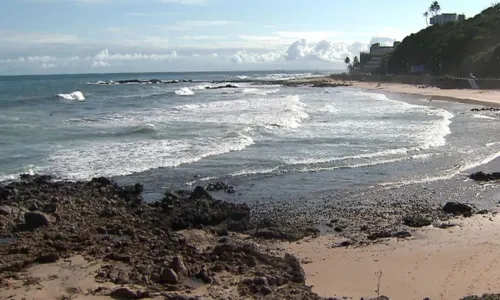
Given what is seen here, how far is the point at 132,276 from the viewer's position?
27.1ft

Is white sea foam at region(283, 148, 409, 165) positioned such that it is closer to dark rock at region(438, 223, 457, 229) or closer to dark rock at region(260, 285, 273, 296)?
dark rock at region(438, 223, 457, 229)

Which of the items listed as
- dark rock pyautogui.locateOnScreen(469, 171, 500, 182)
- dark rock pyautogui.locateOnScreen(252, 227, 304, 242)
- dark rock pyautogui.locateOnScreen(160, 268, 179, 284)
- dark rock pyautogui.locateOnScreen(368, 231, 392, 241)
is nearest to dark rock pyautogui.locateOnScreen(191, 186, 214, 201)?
dark rock pyautogui.locateOnScreen(252, 227, 304, 242)

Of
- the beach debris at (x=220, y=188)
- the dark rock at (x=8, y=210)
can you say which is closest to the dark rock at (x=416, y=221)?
the beach debris at (x=220, y=188)

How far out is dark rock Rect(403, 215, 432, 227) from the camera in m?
11.4

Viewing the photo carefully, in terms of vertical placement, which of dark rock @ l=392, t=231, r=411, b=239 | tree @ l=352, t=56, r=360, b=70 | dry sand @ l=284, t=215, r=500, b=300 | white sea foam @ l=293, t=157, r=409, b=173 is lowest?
dry sand @ l=284, t=215, r=500, b=300

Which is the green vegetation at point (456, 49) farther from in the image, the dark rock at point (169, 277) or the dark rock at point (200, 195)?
the dark rock at point (169, 277)

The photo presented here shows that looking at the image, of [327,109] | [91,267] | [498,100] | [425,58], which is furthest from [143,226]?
[425,58]

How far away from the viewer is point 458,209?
12.2 meters

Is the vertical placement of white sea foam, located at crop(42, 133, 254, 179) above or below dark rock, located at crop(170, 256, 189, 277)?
above

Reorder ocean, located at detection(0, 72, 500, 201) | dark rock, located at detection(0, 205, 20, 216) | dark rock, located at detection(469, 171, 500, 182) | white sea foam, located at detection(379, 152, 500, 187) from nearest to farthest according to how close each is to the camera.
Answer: dark rock, located at detection(0, 205, 20, 216), white sea foam, located at detection(379, 152, 500, 187), dark rock, located at detection(469, 171, 500, 182), ocean, located at detection(0, 72, 500, 201)

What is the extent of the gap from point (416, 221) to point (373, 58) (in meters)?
135

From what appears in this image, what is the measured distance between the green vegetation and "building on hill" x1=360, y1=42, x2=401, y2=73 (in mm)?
24309

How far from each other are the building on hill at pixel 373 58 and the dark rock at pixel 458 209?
406 ft

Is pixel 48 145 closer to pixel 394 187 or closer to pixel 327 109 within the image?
pixel 394 187
